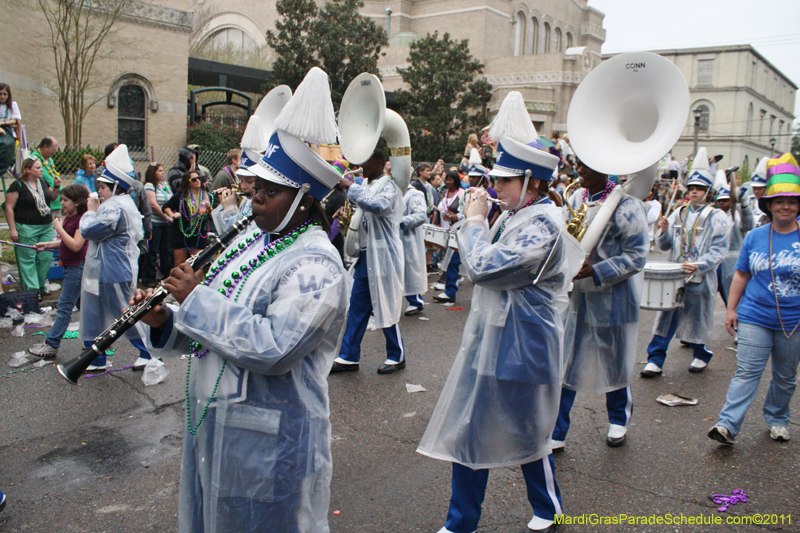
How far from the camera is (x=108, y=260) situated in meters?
5.36

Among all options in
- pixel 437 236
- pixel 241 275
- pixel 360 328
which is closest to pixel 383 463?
pixel 360 328

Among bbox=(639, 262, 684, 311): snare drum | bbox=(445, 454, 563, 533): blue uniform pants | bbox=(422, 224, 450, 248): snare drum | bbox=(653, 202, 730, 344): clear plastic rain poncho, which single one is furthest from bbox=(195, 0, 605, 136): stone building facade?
bbox=(445, 454, 563, 533): blue uniform pants

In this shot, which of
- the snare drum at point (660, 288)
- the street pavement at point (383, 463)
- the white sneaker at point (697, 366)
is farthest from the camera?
the white sneaker at point (697, 366)

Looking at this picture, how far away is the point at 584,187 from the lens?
14.2 ft

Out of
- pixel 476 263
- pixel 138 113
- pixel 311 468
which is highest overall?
pixel 138 113

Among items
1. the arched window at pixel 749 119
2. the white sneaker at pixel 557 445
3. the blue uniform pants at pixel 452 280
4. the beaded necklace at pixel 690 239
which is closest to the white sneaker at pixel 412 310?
the blue uniform pants at pixel 452 280

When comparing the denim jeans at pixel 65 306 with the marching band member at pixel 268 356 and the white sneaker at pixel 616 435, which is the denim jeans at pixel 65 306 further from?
the white sneaker at pixel 616 435

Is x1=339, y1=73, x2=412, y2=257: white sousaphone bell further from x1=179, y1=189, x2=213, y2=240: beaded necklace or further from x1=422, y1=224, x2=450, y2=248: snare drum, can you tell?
x1=179, y1=189, x2=213, y2=240: beaded necklace

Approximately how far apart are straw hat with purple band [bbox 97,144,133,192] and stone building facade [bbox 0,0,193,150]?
11.9 m

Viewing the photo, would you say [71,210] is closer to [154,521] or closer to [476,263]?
[154,521]

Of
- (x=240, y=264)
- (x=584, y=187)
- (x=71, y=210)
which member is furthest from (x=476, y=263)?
(x=71, y=210)

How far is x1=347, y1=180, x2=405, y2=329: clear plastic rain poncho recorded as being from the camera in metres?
5.53

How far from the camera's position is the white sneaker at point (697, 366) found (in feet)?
19.8

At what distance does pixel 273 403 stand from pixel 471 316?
1.35m
